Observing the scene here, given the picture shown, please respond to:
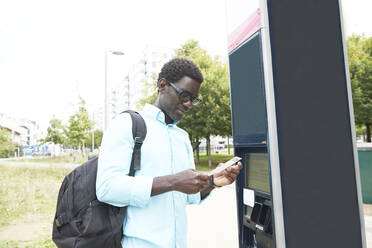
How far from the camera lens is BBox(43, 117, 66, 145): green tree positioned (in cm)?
1530

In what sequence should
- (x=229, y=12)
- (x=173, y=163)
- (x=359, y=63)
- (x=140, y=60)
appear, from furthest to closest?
(x=140, y=60) → (x=359, y=63) → (x=229, y=12) → (x=173, y=163)

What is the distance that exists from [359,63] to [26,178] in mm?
14650

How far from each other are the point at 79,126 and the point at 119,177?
46.6ft

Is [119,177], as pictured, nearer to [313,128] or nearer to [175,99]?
[175,99]

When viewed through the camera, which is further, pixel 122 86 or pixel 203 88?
pixel 122 86

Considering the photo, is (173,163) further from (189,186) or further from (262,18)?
(262,18)

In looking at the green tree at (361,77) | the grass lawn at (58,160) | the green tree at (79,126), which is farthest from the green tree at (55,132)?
the green tree at (361,77)

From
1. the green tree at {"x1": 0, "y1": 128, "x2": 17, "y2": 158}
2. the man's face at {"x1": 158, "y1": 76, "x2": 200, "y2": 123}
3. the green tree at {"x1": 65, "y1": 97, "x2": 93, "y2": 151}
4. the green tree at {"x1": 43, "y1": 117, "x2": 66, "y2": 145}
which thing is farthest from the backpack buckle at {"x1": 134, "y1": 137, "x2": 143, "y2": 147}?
the green tree at {"x1": 43, "y1": 117, "x2": 66, "y2": 145}

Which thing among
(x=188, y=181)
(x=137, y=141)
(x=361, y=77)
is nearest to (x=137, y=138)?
(x=137, y=141)

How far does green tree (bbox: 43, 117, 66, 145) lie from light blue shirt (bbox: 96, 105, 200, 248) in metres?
15.2

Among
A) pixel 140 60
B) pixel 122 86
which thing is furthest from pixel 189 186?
pixel 122 86

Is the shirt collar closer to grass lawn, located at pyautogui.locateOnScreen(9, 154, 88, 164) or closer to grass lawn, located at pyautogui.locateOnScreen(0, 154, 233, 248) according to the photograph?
grass lawn, located at pyautogui.locateOnScreen(0, 154, 233, 248)

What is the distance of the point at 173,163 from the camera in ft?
4.83

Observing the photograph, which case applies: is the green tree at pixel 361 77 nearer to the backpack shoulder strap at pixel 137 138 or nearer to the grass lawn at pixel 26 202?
the grass lawn at pixel 26 202
